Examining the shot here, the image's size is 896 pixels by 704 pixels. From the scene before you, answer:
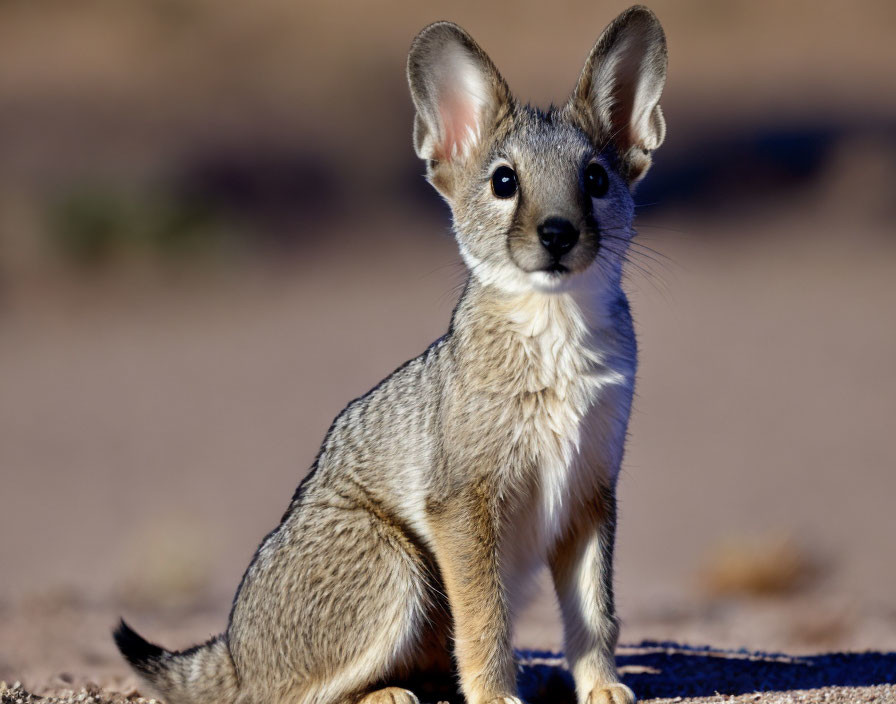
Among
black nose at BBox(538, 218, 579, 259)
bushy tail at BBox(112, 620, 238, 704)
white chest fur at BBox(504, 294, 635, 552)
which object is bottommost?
bushy tail at BBox(112, 620, 238, 704)

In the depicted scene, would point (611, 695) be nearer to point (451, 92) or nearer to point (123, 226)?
point (451, 92)

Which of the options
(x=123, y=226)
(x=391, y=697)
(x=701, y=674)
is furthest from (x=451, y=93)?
(x=123, y=226)

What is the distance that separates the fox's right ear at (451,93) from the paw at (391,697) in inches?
108

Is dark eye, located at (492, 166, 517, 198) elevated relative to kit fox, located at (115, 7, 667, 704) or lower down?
elevated

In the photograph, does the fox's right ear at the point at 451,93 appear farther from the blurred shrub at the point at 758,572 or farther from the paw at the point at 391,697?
the blurred shrub at the point at 758,572

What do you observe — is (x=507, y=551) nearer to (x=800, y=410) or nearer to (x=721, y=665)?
(x=721, y=665)

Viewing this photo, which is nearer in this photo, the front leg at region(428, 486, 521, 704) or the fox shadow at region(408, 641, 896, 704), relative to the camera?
the front leg at region(428, 486, 521, 704)

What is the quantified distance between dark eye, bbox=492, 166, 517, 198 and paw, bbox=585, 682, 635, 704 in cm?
259

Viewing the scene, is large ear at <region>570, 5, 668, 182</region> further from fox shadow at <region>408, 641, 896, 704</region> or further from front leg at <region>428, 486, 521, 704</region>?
fox shadow at <region>408, 641, 896, 704</region>

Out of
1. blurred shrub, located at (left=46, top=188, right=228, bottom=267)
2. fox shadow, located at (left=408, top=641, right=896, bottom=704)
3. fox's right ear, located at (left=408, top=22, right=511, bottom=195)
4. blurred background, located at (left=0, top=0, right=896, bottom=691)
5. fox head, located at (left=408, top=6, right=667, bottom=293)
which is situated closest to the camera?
fox head, located at (left=408, top=6, right=667, bottom=293)

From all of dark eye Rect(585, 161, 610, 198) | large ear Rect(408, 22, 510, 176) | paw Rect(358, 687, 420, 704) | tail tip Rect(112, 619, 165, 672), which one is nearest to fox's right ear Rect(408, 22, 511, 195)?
large ear Rect(408, 22, 510, 176)

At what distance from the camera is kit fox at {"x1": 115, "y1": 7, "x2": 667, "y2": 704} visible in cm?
629

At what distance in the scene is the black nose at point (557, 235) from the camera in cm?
610

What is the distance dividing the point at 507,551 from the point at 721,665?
89.1 inches
